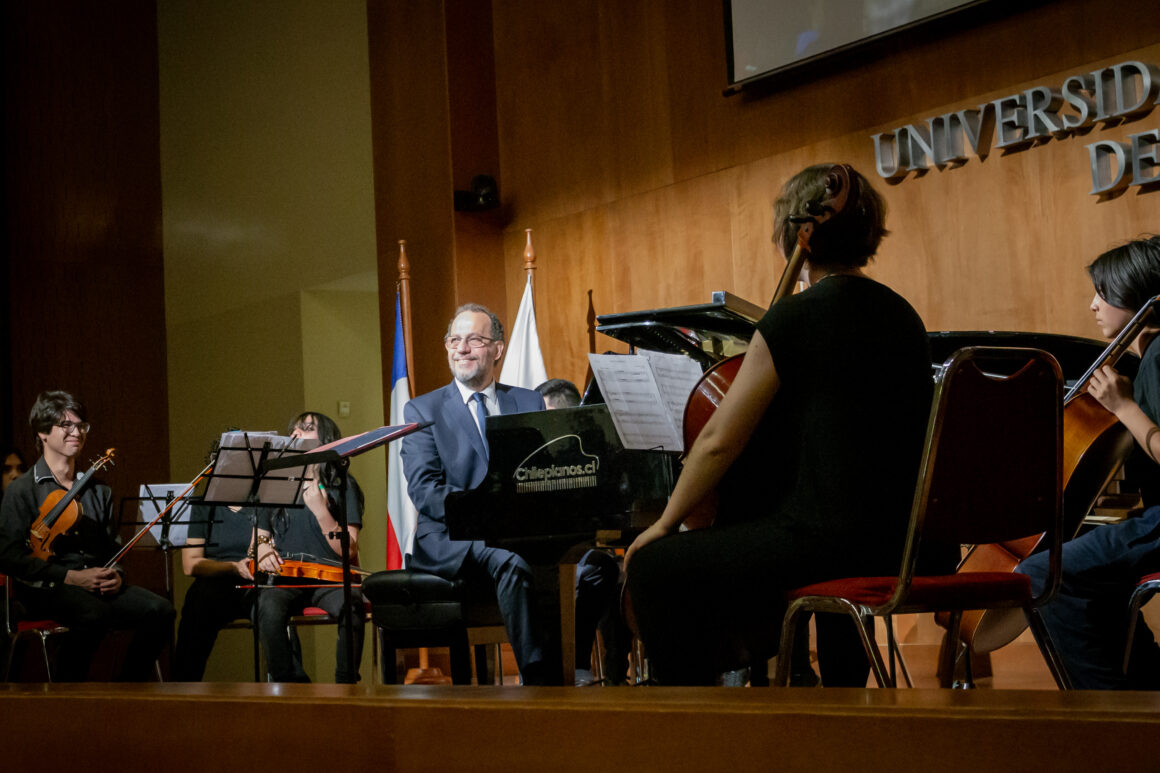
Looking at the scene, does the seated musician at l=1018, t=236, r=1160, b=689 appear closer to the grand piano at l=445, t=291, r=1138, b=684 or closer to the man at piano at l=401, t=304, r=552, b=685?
the grand piano at l=445, t=291, r=1138, b=684

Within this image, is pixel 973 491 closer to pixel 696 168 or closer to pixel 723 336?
pixel 723 336

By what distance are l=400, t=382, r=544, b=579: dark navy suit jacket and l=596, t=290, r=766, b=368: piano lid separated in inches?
33.8

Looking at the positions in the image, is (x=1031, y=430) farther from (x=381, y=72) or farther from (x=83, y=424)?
(x=381, y=72)

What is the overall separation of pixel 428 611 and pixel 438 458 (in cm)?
49

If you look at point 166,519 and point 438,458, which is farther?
point 166,519

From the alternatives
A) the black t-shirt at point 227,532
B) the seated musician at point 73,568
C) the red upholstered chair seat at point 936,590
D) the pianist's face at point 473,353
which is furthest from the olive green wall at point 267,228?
the red upholstered chair seat at point 936,590

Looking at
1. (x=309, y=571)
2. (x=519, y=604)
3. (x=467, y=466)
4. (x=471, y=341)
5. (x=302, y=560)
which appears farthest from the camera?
(x=302, y=560)

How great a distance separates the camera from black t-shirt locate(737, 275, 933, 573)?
6.38ft

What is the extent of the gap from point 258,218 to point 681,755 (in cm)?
750

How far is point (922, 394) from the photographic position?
2.05 m

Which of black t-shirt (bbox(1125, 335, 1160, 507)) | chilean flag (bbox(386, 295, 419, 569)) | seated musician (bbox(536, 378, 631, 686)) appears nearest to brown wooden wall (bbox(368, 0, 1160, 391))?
chilean flag (bbox(386, 295, 419, 569))

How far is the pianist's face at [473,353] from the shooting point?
3.96 metres

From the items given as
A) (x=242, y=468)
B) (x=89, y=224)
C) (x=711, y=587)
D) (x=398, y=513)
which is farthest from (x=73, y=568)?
(x=89, y=224)

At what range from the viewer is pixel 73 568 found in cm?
473
